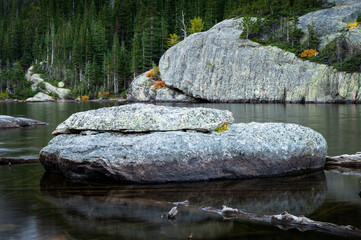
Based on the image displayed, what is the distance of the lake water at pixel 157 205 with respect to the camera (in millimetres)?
5711

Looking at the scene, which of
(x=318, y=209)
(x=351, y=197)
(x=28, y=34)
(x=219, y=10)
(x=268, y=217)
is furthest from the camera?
(x=28, y=34)

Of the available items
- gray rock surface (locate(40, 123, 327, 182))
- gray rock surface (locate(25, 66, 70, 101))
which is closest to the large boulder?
gray rock surface (locate(40, 123, 327, 182))

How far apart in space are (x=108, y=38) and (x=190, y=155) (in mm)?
104792

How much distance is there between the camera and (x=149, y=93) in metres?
71.4

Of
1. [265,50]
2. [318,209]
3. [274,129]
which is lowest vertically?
[318,209]

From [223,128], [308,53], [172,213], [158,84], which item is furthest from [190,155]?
[158,84]

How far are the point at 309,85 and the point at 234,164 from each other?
48.2 metres

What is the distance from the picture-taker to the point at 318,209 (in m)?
6.83

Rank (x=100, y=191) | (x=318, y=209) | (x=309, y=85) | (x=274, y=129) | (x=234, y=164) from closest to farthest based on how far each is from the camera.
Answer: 1. (x=318, y=209)
2. (x=100, y=191)
3. (x=234, y=164)
4. (x=274, y=129)
5. (x=309, y=85)

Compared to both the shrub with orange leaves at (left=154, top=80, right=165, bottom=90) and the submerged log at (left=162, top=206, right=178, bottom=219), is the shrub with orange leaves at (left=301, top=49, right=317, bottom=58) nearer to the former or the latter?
the shrub with orange leaves at (left=154, top=80, right=165, bottom=90)

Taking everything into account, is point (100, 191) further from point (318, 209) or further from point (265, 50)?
point (265, 50)

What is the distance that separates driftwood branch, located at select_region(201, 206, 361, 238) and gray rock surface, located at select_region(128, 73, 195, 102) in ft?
200

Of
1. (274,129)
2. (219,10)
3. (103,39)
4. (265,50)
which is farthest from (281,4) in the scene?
(274,129)

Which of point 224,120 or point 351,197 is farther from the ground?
point 224,120
